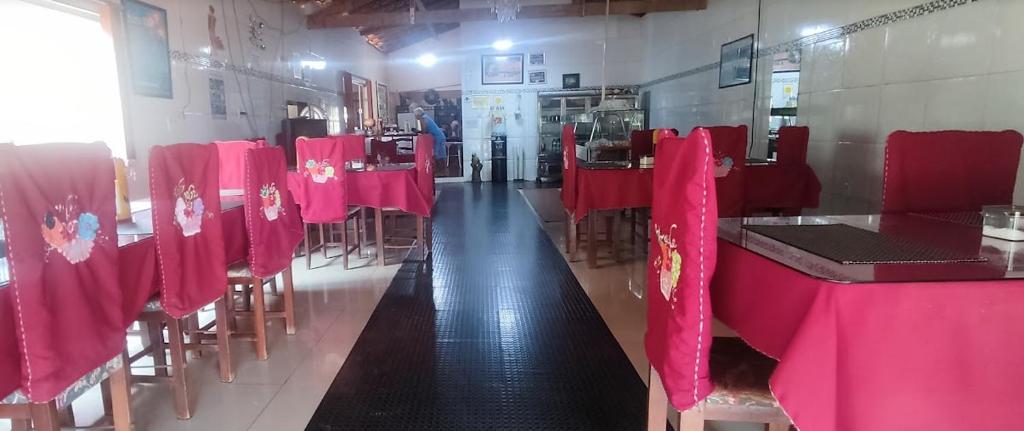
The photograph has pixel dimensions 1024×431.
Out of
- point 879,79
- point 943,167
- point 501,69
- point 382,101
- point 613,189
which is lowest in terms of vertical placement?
point 613,189

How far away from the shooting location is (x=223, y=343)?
236 cm

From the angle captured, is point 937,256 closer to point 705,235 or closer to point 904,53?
point 705,235

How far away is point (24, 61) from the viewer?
319 cm

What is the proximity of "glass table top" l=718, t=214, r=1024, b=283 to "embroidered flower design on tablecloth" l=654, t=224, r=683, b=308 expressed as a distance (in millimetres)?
163

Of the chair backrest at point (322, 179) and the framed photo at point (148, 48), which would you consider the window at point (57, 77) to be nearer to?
the framed photo at point (148, 48)

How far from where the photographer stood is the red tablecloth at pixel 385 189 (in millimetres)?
4172

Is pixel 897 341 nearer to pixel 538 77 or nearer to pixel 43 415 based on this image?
pixel 43 415

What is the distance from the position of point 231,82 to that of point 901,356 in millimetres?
5675

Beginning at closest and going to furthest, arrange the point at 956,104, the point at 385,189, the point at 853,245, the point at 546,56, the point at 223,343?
the point at 853,245
the point at 223,343
the point at 956,104
the point at 385,189
the point at 546,56

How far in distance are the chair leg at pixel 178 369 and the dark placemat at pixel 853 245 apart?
2041 mm

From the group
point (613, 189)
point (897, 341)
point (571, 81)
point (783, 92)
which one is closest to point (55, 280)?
point (897, 341)

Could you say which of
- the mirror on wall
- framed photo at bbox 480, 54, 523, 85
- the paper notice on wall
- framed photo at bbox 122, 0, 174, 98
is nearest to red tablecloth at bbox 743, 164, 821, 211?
the mirror on wall

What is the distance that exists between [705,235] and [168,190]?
1.73 meters

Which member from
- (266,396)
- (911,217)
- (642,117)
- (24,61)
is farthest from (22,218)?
(642,117)
